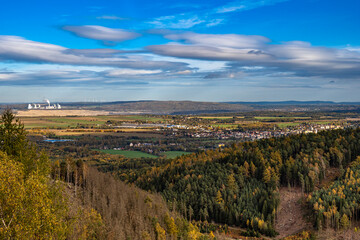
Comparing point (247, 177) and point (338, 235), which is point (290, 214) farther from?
point (247, 177)

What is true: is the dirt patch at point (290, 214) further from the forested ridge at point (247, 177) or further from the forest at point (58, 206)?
the forest at point (58, 206)

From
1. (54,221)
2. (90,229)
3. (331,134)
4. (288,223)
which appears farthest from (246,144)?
(54,221)

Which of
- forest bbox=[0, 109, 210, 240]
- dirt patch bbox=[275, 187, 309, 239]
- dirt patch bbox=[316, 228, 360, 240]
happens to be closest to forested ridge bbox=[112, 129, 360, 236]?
dirt patch bbox=[275, 187, 309, 239]

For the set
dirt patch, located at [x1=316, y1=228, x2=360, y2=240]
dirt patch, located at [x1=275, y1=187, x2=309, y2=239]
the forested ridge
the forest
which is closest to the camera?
the forest

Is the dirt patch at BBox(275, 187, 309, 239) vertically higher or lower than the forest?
lower

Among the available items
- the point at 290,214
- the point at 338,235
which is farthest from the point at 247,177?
the point at 338,235

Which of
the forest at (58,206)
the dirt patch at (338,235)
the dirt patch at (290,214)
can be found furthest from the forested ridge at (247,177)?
the forest at (58,206)

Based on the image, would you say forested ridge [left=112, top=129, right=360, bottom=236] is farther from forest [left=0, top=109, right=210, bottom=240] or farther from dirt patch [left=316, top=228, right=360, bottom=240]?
forest [left=0, top=109, right=210, bottom=240]
